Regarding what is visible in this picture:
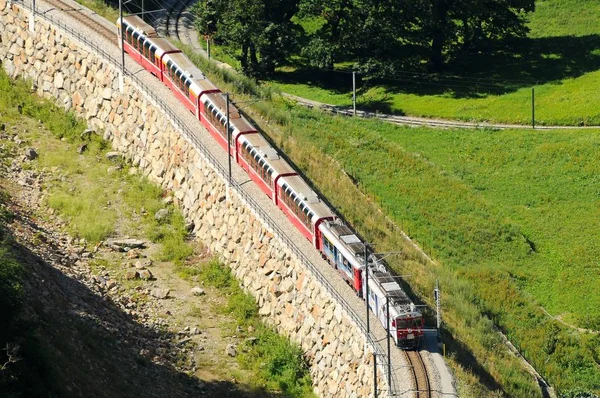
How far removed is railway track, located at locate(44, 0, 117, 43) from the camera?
86637mm

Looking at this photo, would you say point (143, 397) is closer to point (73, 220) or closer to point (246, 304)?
point (246, 304)

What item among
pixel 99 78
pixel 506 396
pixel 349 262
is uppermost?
pixel 99 78

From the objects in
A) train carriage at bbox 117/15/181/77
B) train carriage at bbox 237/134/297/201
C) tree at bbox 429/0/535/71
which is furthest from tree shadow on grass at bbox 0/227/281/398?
tree at bbox 429/0/535/71

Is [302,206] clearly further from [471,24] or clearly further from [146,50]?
[471,24]

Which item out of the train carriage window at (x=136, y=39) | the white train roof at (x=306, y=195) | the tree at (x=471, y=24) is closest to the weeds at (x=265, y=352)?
the white train roof at (x=306, y=195)

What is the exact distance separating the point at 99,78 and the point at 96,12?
10.4 meters

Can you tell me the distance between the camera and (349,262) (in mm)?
63438

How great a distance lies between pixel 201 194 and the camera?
75.4m

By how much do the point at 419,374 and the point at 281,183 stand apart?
52.2ft

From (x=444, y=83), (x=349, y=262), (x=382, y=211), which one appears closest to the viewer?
(x=349, y=262)

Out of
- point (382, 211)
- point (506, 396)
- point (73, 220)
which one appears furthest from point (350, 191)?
point (506, 396)

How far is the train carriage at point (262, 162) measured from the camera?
71312mm

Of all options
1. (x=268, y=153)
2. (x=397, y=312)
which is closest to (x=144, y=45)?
(x=268, y=153)

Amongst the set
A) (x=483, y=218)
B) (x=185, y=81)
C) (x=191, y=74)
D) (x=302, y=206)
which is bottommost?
(x=483, y=218)
